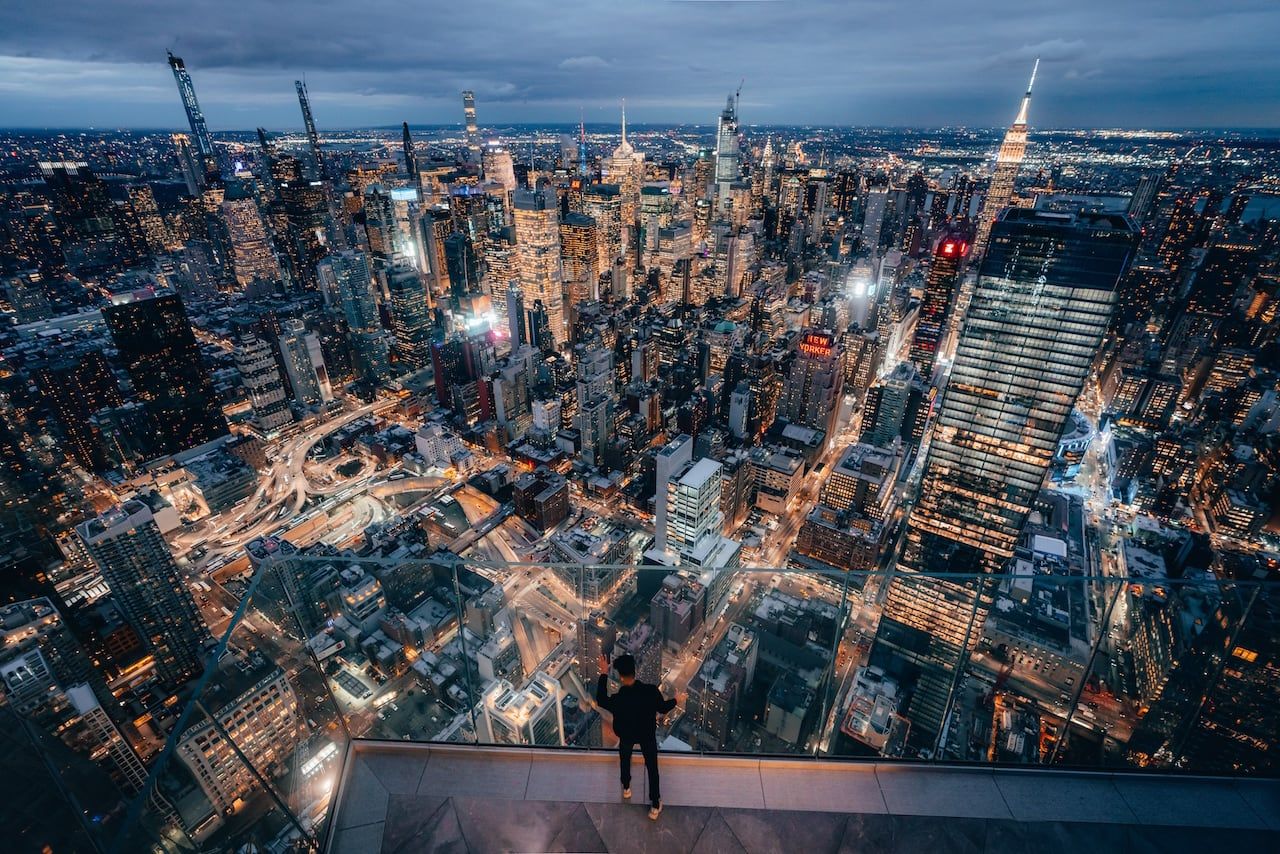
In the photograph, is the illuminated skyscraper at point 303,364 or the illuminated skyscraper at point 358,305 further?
the illuminated skyscraper at point 358,305

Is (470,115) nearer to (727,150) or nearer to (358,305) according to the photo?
(727,150)

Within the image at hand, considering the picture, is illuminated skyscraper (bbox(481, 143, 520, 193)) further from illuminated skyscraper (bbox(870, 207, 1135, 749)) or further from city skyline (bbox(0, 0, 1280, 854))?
illuminated skyscraper (bbox(870, 207, 1135, 749))

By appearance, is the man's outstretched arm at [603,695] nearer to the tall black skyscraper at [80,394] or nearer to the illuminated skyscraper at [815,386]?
the illuminated skyscraper at [815,386]

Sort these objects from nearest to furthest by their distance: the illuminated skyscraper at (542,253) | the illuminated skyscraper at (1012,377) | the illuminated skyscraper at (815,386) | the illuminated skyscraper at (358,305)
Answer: the illuminated skyscraper at (1012,377), the illuminated skyscraper at (815,386), the illuminated skyscraper at (358,305), the illuminated skyscraper at (542,253)

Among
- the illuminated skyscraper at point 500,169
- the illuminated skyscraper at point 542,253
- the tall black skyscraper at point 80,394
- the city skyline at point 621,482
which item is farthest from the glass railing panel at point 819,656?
the illuminated skyscraper at point 500,169

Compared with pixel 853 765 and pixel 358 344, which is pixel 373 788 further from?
pixel 358 344

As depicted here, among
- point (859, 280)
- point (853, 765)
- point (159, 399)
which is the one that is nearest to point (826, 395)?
point (859, 280)

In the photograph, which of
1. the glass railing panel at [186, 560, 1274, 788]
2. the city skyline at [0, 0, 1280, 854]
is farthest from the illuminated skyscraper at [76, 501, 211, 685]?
the glass railing panel at [186, 560, 1274, 788]
